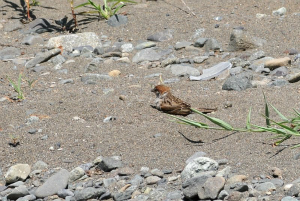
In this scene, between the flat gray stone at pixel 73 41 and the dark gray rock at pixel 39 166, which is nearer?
the dark gray rock at pixel 39 166

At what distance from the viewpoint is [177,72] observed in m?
5.04

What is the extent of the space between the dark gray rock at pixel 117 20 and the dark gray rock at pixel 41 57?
0.90 meters

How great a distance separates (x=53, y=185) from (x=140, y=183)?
1.71ft

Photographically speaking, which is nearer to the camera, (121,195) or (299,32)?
(121,195)

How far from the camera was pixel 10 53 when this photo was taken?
19.5ft

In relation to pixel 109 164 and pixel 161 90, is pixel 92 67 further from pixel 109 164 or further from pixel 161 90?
pixel 109 164

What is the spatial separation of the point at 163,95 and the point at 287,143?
1.22 meters

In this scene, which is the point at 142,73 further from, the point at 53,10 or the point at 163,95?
the point at 53,10

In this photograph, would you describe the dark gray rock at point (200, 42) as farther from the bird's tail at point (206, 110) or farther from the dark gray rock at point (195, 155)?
the dark gray rock at point (195, 155)

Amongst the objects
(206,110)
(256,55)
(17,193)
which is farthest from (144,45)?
(17,193)

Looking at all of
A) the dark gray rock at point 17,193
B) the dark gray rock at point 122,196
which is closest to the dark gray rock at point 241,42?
the dark gray rock at point 122,196

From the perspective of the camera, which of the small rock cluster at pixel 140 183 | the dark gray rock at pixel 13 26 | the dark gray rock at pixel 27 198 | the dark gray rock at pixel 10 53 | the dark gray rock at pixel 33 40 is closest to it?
the small rock cluster at pixel 140 183

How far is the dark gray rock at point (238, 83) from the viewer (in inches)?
174

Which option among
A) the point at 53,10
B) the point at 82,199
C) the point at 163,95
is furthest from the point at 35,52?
the point at 82,199
